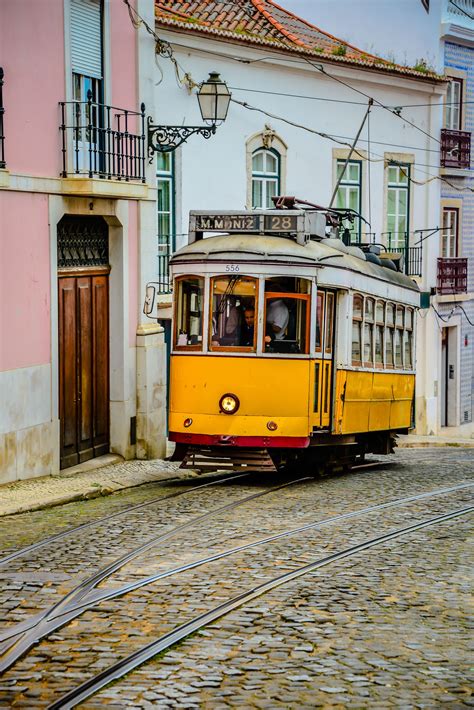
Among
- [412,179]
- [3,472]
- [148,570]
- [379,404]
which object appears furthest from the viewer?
[412,179]

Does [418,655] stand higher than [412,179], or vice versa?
[412,179]

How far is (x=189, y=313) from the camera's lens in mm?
15219

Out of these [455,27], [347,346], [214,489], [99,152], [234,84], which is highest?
[455,27]

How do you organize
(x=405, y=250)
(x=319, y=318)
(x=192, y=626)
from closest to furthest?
(x=192, y=626)
(x=319, y=318)
(x=405, y=250)

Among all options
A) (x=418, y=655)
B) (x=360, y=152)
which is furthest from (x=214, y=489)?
(x=360, y=152)

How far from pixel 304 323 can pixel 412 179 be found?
15.2 metres

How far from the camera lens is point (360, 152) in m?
27.2

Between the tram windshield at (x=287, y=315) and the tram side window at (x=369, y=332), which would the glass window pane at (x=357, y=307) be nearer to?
the tram side window at (x=369, y=332)

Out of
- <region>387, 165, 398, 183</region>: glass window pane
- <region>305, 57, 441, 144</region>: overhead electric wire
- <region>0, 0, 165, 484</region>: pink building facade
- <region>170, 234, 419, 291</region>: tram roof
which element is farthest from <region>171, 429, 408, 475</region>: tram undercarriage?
<region>387, 165, 398, 183</region>: glass window pane

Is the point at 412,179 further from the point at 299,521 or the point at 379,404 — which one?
the point at 299,521

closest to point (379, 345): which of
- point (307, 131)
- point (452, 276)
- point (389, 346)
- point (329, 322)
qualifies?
point (389, 346)

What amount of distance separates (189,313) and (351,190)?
42.2ft

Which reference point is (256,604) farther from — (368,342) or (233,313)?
(368,342)

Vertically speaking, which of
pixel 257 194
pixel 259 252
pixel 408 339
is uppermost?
pixel 257 194
